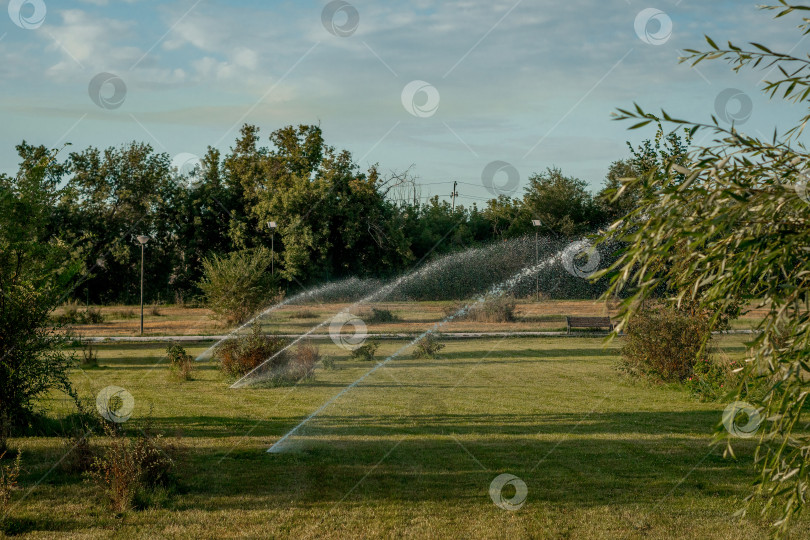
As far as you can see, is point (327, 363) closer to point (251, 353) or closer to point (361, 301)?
point (251, 353)

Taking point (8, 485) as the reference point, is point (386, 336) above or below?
below

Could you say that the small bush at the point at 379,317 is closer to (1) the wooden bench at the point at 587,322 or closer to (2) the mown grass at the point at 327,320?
(2) the mown grass at the point at 327,320

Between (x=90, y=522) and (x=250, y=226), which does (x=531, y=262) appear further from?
(x=90, y=522)

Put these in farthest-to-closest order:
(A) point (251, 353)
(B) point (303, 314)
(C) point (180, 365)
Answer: (B) point (303, 314), (C) point (180, 365), (A) point (251, 353)

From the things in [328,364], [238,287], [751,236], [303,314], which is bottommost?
[303,314]

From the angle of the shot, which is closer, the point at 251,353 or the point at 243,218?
the point at 251,353

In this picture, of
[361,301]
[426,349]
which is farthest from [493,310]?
[426,349]

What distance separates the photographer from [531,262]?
46031mm

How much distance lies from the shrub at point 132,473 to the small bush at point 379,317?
2264 cm

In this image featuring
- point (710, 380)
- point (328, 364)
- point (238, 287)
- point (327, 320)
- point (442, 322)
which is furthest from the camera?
point (442, 322)

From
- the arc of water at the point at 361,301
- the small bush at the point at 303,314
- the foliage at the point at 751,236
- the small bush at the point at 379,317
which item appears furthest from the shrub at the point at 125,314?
the foliage at the point at 751,236

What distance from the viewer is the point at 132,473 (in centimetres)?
672

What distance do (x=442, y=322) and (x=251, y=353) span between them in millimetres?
16498

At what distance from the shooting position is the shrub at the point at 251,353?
14422mm
